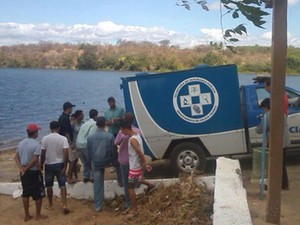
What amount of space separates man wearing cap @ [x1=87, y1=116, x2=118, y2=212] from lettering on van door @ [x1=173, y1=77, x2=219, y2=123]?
187cm

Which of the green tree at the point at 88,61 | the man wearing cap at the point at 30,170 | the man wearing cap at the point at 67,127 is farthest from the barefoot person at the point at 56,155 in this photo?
the green tree at the point at 88,61

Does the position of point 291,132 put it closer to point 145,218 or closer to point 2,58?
point 145,218

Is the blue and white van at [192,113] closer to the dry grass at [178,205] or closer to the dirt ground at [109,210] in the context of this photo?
the dirt ground at [109,210]

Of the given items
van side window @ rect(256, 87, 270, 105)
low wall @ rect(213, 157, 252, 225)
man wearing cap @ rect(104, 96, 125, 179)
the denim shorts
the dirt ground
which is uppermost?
van side window @ rect(256, 87, 270, 105)

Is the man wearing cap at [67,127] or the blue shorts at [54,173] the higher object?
the man wearing cap at [67,127]

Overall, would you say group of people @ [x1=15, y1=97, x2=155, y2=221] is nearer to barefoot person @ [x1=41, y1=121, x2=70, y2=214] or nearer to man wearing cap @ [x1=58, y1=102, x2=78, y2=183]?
barefoot person @ [x1=41, y1=121, x2=70, y2=214]

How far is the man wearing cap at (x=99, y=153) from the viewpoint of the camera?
734cm

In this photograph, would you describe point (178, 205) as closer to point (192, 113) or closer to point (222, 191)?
point (222, 191)

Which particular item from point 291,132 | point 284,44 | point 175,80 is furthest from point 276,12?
point 291,132

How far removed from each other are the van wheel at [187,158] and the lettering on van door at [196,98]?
0.68 meters

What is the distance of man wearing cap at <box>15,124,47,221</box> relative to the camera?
7047mm

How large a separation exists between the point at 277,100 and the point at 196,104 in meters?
3.64

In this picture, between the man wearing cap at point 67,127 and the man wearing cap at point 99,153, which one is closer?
the man wearing cap at point 99,153

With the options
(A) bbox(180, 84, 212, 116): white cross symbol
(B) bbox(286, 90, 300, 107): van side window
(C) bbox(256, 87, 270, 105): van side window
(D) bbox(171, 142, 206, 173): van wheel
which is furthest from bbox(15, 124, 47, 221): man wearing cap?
(B) bbox(286, 90, 300, 107): van side window
